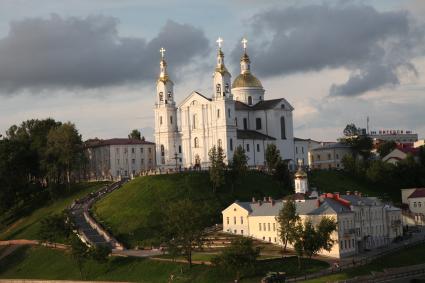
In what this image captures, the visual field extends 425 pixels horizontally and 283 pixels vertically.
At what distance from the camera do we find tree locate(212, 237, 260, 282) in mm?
80812

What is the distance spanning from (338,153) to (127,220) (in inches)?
2471

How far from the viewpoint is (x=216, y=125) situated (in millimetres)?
133500

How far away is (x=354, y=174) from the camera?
13738cm

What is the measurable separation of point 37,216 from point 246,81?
147 ft

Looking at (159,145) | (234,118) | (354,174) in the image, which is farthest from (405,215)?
(159,145)

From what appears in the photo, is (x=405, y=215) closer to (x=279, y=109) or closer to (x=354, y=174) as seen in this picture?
(x=354, y=174)

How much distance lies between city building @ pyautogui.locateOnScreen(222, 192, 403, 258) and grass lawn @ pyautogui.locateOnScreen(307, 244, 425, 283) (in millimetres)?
4907

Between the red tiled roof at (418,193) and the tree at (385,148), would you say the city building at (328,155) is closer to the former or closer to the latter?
the tree at (385,148)

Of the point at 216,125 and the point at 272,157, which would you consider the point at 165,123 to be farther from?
the point at 272,157

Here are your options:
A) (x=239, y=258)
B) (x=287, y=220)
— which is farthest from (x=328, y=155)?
(x=239, y=258)

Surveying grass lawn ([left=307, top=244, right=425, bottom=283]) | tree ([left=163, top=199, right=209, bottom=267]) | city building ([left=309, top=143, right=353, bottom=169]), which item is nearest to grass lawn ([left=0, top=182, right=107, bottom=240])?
tree ([left=163, top=199, right=209, bottom=267])

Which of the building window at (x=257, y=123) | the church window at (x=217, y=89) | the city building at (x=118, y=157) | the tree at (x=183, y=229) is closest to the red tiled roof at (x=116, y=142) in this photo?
the city building at (x=118, y=157)

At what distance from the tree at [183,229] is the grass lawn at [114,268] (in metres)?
1.65

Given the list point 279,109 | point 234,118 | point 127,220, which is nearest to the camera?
point 127,220
